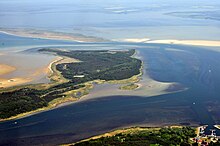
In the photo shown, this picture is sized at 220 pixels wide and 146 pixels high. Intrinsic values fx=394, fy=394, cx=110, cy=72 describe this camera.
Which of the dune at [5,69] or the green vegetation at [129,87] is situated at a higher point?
the green vegetation at [129,87]

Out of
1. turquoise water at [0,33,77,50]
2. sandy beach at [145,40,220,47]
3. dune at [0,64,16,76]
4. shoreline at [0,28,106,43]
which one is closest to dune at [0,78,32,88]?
dune at [0,64,16,76]

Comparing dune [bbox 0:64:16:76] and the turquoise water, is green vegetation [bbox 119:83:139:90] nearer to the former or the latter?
dune [bbox 0:64:16:76]

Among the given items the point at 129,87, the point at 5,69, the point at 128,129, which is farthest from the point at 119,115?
the point at 5,69

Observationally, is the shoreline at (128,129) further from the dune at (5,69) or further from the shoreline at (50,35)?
the shoreline at (50,35)

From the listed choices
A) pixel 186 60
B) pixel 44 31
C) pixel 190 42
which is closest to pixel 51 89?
pixel 186 60

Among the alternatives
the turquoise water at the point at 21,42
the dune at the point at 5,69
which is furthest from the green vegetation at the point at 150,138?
the turquoise water at the point at 21,42

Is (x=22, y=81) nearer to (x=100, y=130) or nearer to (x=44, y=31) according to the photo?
(x=100, y=130)
